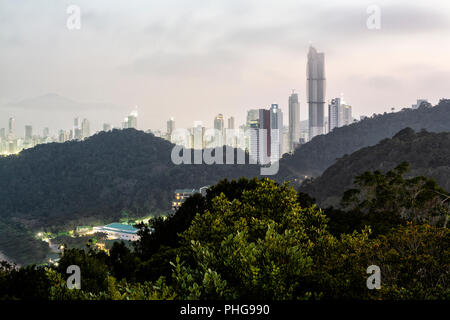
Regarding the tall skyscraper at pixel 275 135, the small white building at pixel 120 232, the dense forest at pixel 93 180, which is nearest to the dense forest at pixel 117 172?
the dense forest at pixel 93 180

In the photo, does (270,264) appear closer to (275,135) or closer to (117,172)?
(117,172)

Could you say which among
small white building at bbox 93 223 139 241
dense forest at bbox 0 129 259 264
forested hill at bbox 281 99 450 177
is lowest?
small white building at bbox 93 223 139 241

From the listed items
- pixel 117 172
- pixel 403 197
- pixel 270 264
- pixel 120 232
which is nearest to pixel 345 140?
pixel 117 172

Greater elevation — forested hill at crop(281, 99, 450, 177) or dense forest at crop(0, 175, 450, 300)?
forested hill at crop(281, 99, 450, 177)

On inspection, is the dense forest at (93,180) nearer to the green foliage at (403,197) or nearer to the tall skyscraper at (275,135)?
the tall skyscraper at (275,135)

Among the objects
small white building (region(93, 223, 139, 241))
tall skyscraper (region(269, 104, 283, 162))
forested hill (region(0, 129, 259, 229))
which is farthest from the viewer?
tall skyscraper (region(269, 104, 283, 162))

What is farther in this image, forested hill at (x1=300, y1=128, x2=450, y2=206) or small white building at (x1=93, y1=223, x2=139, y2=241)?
small white building at (x1=93, y1=223, x2=139, y2=241)

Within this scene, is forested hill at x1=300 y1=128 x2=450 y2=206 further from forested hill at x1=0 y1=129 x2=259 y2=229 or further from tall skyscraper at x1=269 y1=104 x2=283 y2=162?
tall skyscraper at x1=269 y1=104 x2=283 y2=162

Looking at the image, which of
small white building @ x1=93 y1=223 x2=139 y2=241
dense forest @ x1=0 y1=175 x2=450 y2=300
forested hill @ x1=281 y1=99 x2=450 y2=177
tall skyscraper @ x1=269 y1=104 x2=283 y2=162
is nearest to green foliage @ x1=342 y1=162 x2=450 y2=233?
dense forest @ x1=0 y1=175 x2=450 y2=300

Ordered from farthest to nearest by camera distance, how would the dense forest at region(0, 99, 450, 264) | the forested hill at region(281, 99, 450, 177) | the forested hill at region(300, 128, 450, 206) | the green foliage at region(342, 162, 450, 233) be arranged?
the forested hill at region(281, 99, 450, 177) < the dense forest at region(0, 99, 450, 264) < the forested hill at region(300, 128, 450, 206) < the green foliage at region(342, 162, 450, 233)
